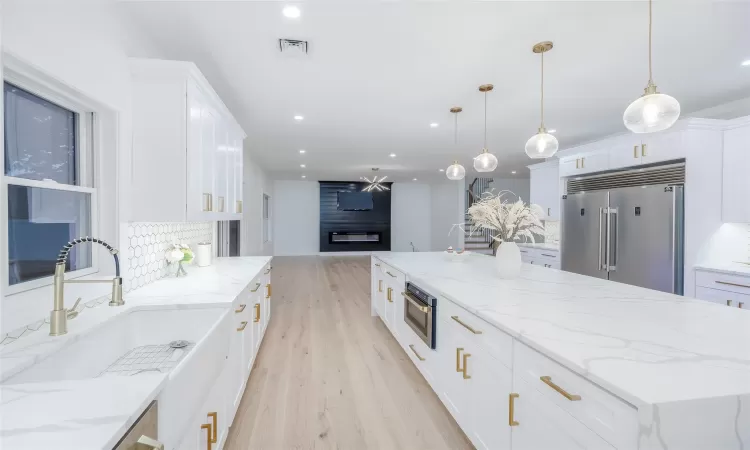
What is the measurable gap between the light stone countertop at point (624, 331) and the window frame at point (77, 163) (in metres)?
1.96

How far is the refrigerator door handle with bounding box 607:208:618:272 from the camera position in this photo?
12.9 ft

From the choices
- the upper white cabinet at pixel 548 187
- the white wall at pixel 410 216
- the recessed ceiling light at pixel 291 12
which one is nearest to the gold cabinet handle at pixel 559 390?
the recessed ceiling light at pixel 291 12

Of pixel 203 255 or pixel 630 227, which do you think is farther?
pixel 630 227

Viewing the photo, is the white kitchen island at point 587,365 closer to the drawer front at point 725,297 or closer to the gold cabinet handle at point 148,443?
the gold cabinet handle at point 148,443

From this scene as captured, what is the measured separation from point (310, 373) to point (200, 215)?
60.9 inches

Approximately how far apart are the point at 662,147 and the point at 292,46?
3838mm

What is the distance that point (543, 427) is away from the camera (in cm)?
120

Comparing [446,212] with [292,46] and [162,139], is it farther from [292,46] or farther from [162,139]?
[162,139]

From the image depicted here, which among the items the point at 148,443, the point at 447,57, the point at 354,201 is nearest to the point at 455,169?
the point at 447,57

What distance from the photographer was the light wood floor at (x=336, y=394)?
196 centimetres

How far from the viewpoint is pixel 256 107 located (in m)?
3.73

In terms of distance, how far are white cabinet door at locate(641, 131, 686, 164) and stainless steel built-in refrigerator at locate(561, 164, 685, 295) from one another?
0.37 ft

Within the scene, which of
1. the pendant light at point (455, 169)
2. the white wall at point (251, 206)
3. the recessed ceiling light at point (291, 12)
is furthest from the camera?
the white wall at point (251, 206)

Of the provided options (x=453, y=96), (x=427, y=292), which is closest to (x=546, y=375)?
(x=427, y=292)
